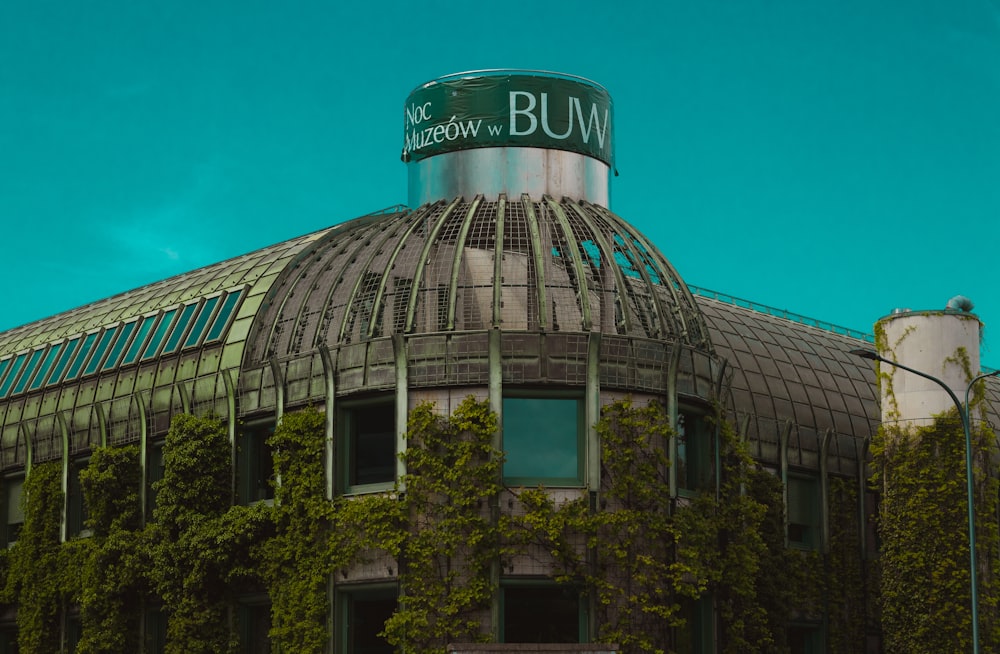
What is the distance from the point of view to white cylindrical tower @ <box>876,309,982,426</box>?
55500 mm

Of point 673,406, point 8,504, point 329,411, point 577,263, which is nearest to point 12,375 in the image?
point 8,504

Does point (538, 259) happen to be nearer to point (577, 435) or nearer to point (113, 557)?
point (577, 435)

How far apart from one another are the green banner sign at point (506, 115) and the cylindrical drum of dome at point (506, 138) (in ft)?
0.10

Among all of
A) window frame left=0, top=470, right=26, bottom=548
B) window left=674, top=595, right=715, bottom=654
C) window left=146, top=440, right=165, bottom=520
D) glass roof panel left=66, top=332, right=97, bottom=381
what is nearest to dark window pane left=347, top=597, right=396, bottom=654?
window left=674, top=595, right=715, bottom=654

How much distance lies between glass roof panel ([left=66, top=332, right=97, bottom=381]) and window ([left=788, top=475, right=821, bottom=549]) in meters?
25.8

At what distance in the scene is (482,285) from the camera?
156 feet

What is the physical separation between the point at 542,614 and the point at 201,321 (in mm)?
17557

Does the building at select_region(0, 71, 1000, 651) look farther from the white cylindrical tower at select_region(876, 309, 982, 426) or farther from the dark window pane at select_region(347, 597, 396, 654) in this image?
the white cylindrical tower at select_region(876, 309, 982, 426)

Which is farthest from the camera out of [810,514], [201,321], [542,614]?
[810,514]

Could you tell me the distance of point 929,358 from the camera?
55625 millimetres

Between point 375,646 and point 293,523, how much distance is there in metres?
4.35

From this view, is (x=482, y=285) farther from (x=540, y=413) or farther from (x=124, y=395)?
(x=124, y=395)

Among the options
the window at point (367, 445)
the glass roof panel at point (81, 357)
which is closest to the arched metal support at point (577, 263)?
the window at point (367, 445)

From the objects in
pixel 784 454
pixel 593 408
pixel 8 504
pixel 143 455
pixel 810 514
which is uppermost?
pixel 593 408
